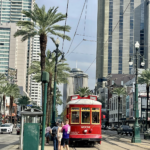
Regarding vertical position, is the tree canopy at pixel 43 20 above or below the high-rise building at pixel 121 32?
below

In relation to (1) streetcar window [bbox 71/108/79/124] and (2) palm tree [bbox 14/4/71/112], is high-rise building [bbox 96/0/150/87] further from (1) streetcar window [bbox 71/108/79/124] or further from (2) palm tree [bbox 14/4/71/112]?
(1) streetcar window [bbox 71/108/79/124]

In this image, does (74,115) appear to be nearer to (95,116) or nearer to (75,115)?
(75,115)

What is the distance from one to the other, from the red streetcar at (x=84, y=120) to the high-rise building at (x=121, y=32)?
395 feet

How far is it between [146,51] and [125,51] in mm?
10355

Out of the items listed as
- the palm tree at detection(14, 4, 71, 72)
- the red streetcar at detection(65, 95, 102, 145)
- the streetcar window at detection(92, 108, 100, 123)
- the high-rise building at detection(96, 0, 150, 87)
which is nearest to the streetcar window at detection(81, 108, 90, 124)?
the red streetcar at detection(65, 95, 102, 145)

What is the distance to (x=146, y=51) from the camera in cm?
14250

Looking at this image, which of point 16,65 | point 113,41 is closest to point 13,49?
point 16,65

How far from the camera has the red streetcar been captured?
1978cm

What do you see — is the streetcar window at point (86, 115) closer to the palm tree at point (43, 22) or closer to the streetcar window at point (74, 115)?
→ the streetcar window at point (74, 115)

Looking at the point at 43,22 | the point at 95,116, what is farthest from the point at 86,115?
the point at 43,22

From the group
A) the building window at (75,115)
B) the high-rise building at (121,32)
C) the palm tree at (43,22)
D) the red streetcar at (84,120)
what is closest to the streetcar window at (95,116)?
the red streetcar at (84,120)

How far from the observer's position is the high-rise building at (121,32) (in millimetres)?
139875

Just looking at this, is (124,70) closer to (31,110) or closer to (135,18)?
(135,18)

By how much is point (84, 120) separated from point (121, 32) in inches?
4874
